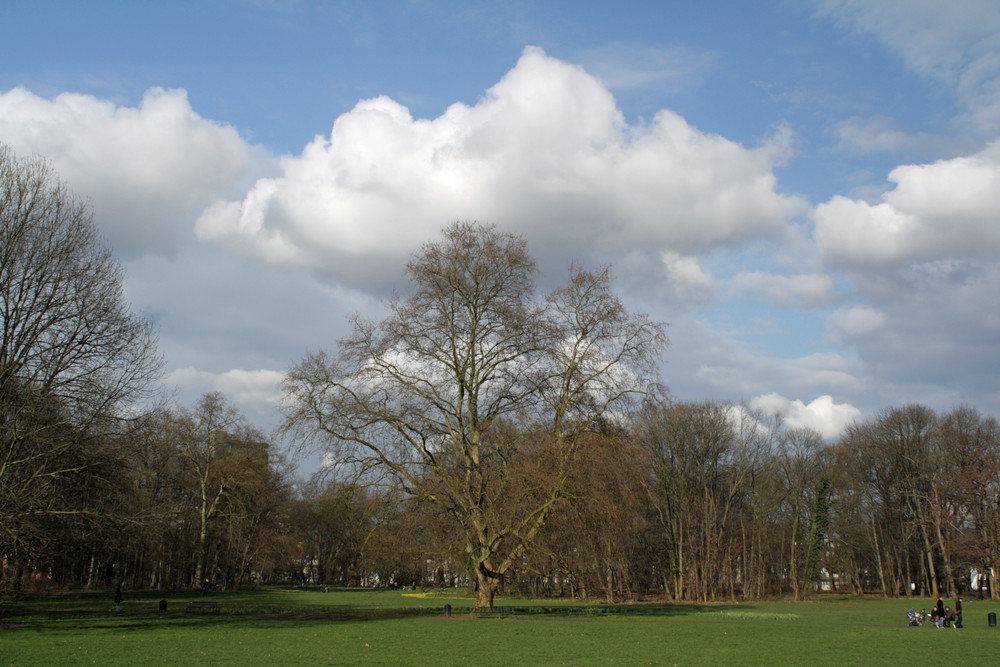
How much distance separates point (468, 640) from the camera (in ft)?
74.6

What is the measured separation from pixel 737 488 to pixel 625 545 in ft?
39.1

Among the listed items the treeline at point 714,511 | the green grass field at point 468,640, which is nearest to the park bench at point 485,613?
the green grass field at point 468,640

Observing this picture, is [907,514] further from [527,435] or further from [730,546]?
[527,435]

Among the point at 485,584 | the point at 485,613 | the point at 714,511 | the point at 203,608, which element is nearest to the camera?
the point at 485,584

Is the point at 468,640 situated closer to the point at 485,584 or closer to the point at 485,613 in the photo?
the point at 485,584

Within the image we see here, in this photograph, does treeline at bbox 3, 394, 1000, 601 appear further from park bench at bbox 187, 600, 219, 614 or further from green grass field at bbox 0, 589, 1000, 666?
green grass field at bbox 0, 589, 1000, 666

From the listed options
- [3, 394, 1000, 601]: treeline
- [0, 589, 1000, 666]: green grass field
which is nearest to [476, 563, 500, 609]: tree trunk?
[0, 589, 1000, 666]: green grass field

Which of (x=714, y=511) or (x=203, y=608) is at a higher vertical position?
(x=714, y=511)

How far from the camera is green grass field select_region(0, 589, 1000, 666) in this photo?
18047mm

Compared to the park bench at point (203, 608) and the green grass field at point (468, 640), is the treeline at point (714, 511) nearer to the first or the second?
the park bench at point (203, 608)

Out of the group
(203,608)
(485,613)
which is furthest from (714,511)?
(203,608)

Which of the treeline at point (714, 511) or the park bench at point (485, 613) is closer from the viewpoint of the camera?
the park bench at point (485, 613)

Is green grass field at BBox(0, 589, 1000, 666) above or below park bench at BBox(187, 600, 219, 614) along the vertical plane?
above

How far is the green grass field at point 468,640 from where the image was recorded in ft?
59.2
